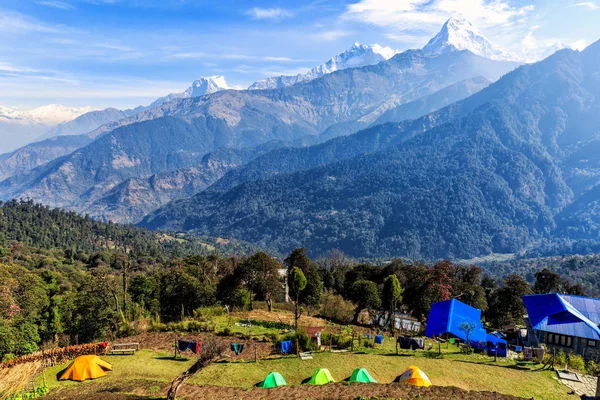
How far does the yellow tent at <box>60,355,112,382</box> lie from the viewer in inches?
913

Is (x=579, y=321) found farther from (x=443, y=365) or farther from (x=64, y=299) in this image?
(x=64, y=299)

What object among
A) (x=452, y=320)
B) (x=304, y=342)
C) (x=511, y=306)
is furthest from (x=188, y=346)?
(x=511, y=306)

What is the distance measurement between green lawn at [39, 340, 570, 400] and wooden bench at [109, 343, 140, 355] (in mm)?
621

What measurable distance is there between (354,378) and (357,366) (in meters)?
3.37

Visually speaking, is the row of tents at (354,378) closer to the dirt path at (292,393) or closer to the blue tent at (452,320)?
the dirt path at (292,393)

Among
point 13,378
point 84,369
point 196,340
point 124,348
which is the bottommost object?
point 196,340

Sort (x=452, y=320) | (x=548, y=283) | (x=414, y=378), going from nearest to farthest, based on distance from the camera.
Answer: (x=414, y=378), (x=452, y=320), (x=548, y=283)

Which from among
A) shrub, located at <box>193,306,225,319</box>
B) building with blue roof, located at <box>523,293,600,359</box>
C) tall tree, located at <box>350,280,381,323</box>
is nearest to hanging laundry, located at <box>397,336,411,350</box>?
tall tree, located at <box>350,280,381,323</box>

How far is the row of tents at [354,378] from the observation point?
21844 mm

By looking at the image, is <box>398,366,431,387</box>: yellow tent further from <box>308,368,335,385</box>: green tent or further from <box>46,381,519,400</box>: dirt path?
<box>308,368,335,385</box>: green tent

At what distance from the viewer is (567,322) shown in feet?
137

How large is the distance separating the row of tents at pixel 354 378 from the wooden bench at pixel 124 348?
1139 centimetres

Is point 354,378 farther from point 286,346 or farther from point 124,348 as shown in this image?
point 124,348

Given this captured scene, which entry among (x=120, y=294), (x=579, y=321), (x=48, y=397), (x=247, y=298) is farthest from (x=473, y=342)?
(x=120, y=294)
